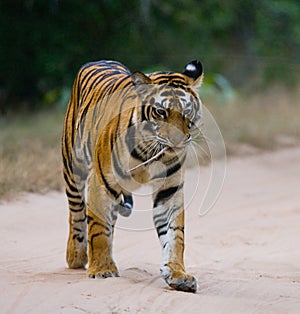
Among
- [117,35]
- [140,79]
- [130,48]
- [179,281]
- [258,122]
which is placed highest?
[117,35]

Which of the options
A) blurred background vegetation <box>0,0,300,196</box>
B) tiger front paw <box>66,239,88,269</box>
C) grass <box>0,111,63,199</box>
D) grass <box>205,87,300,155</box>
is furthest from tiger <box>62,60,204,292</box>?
grass <box>205,87,300,155</box>

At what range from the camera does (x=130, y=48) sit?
45.7ft

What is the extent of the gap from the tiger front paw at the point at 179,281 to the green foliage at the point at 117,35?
7.90 meters

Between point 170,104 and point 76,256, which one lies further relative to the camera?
point 76,256

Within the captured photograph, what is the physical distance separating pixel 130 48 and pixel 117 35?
0.36 m

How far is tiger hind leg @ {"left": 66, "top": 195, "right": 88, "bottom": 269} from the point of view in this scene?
6176 millimetres

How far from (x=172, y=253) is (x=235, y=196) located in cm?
403

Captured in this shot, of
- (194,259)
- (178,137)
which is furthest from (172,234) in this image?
(194,259)

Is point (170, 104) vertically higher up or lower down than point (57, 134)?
lower down

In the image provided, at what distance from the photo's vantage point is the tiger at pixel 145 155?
522 centimetres

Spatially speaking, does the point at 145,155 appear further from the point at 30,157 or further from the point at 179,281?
the point at 30,157

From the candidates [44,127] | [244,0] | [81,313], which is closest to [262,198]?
[44,127]

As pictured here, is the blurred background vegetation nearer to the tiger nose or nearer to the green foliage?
the green foliage

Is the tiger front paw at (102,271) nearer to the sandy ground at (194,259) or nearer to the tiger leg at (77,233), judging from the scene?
the sandy ground at (194,259)
